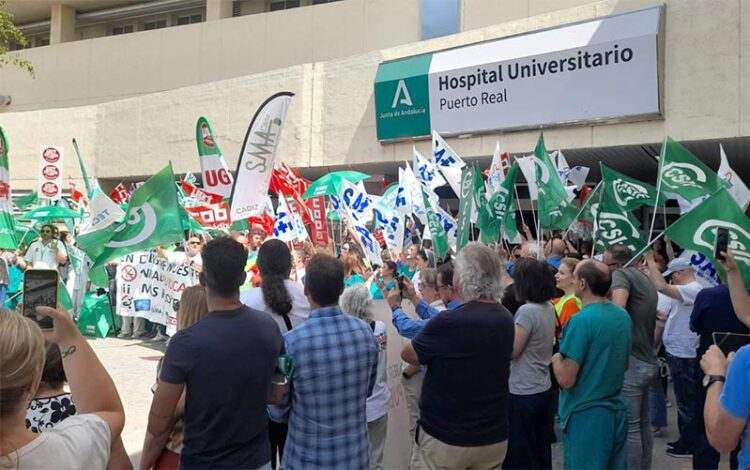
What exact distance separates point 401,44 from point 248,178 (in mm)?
13191

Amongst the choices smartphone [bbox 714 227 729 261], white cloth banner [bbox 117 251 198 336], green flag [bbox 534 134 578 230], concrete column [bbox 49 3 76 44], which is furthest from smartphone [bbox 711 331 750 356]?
concrete column [bbox 49 3 76 44]

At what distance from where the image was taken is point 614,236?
6562mm

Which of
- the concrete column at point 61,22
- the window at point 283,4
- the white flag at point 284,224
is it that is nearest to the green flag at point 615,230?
the white flag at point 284,224

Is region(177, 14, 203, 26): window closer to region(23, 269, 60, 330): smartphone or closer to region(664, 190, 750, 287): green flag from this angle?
region(664, 190, 750, 287): green flag

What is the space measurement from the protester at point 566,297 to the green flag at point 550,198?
110 inches

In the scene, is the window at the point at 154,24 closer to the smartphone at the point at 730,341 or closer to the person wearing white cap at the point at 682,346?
the person wearing white cap at the point at 682,346

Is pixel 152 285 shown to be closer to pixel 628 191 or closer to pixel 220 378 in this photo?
pixel 628 191

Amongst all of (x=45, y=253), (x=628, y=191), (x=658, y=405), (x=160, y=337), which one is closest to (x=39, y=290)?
(x=658, y=405)

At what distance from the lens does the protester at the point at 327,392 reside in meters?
3.13

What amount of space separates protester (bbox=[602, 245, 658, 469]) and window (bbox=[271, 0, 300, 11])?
2351cm

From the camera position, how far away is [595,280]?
4254 mm

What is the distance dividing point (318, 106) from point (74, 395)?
60.6 feet

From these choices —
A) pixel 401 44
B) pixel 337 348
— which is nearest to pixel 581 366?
pixel 337 348

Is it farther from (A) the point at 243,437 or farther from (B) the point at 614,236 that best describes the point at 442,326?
(B) the point at 614,236
